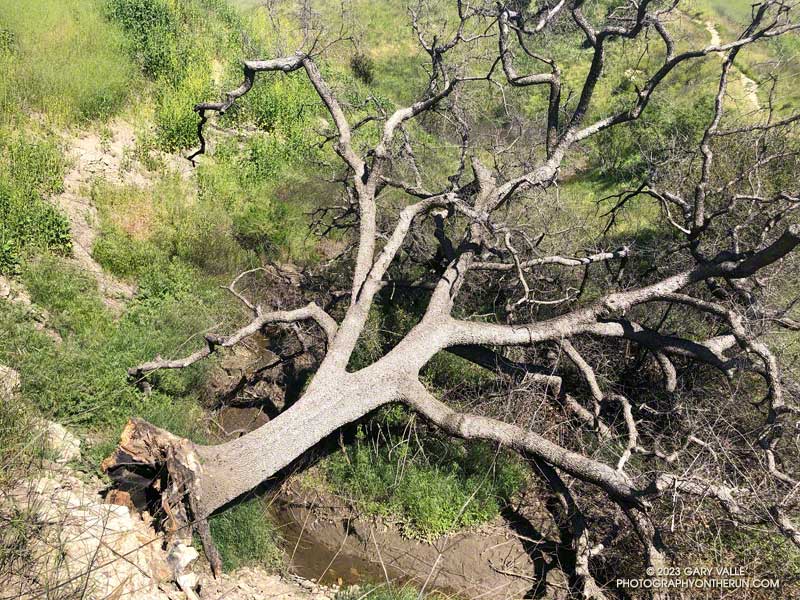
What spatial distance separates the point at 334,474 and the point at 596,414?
100 inches

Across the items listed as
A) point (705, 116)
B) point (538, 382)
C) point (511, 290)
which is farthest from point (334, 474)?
point (705, 116)

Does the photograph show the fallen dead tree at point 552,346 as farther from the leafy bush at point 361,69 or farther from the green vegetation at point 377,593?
the leafy bush at point 361,69

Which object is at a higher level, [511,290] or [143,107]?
[143,107]

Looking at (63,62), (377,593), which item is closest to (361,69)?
(63,62)

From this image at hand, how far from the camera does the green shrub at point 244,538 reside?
4688 mm

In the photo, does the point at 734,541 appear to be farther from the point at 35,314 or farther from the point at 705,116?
the point at 705,116

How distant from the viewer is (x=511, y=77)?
616 centimetres

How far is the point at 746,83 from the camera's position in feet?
51.8

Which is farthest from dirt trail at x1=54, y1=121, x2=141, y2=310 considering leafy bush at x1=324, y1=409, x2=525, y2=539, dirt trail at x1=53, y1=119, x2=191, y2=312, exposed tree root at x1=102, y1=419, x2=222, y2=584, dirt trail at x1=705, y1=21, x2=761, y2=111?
dirt trail at x1=705, y1=21, x2=761, y2=111

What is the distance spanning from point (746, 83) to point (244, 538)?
17.0m

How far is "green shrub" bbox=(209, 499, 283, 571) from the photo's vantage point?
4.69 metres

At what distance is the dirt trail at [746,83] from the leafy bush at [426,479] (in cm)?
855

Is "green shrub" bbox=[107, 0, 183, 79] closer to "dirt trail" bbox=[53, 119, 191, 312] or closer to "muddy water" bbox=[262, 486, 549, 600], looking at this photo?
"dirt trail" bbox=[53, 119, 191, 312]

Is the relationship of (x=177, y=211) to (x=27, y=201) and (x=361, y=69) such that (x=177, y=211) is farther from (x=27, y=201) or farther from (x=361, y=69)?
(x=361, y=69)
